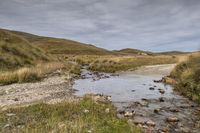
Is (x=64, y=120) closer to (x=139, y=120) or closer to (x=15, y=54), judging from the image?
(x=139, y=120)

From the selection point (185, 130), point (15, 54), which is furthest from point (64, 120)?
point (15, 54)

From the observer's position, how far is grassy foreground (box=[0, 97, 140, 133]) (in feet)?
32.7

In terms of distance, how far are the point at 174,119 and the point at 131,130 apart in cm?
364

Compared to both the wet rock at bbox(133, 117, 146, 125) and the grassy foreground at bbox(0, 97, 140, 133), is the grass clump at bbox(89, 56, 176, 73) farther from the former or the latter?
the grassy foreground at bbox(0, 97, 140, 133)

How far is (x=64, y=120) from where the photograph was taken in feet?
36.9

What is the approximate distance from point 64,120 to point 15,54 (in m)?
37.1

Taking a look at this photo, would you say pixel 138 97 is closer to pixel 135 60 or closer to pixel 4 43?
pixel 4 43

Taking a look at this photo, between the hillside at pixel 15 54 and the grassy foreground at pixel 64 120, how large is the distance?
22827 millimetres

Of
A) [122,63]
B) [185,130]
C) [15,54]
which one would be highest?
[15,54]

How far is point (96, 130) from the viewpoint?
1005 centimetres

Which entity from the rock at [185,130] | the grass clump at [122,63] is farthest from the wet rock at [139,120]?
the grass clump at [122,63]

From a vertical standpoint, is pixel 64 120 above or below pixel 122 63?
below

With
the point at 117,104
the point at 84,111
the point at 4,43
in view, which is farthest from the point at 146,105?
the point at 4,43

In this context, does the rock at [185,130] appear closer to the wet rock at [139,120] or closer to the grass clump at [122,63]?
the wet rock at [139,120]
